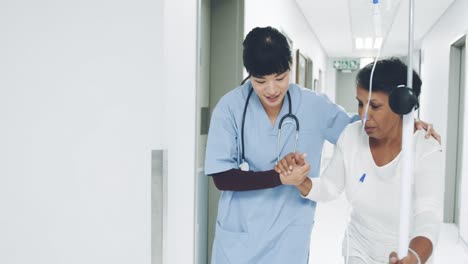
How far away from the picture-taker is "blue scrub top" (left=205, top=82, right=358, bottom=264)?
4.73ft

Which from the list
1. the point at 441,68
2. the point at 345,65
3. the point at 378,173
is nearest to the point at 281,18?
the point at 441,68

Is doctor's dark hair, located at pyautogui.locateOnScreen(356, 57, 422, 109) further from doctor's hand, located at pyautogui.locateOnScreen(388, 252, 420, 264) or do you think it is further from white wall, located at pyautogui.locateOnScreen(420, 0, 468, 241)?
white wall, located at pyautogui.locateOnScreen(420, 0, 468, 241)

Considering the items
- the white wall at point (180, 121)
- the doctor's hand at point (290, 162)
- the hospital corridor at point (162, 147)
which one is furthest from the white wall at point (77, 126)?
the doctor's hand at point (290, 162)

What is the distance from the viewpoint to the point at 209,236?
2.61 meters

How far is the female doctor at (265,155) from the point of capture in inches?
Answer: 56.4

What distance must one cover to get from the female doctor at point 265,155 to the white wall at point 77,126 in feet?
0.80

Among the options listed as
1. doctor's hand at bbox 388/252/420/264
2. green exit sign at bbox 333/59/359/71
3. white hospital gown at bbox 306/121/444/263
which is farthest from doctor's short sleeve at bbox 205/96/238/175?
green exit sign at bbox 333/59/359/71

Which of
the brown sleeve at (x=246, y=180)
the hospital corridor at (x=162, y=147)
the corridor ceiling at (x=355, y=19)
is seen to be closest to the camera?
the hospital corridor at (x=162, y=147)

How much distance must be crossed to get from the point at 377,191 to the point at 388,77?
0.95 feet

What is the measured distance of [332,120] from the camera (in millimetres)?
1495

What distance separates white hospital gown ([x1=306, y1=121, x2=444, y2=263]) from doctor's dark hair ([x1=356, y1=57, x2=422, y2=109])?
5.1 inches

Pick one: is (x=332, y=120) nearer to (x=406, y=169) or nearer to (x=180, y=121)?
(x=180, y=121)

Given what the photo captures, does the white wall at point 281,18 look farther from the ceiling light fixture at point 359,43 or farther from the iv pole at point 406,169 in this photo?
the ceiling light fixture at point 359,43

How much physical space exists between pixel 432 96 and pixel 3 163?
624cm
